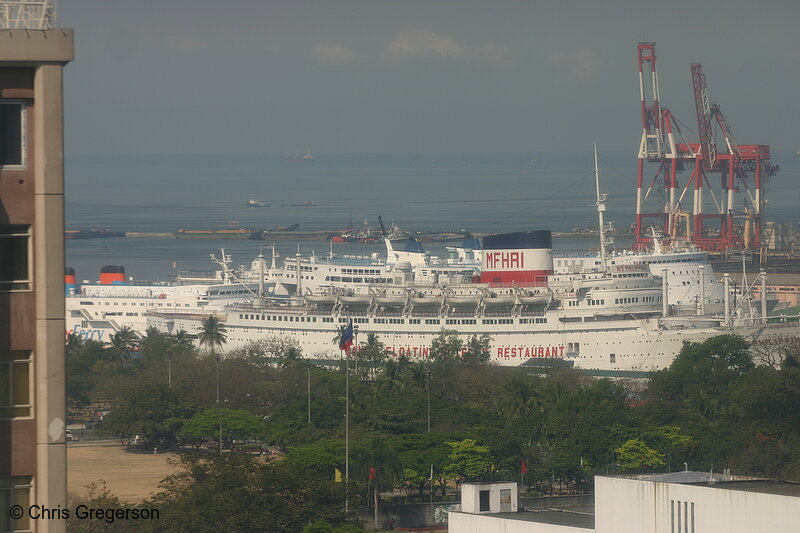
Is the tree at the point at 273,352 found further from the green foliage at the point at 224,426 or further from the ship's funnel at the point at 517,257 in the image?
the green foliage at the point at 224,426

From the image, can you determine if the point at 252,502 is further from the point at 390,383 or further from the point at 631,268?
the point at 631,268

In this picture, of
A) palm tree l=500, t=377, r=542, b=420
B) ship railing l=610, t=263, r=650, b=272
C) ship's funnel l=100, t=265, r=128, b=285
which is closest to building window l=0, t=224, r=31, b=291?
palm tree l=500, t=377, r=542, b=420

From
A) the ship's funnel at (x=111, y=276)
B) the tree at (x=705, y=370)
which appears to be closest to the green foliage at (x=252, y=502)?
the tree at (x=705, y=370)

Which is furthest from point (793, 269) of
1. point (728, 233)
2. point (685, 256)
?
point (685, 256)

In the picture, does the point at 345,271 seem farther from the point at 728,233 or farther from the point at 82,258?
the point at 82,258

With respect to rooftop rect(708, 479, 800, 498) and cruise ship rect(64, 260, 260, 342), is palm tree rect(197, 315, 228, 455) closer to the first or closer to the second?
cruise ship rect(64, 260, 260, 342)
